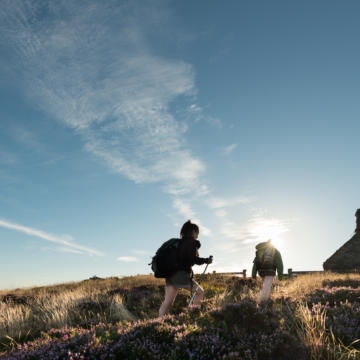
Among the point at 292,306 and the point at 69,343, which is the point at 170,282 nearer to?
the point at 69,343

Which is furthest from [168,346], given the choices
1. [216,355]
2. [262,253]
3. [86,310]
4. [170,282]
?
[86,310]

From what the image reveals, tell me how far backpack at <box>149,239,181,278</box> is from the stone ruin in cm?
2218

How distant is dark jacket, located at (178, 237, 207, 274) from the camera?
21.8ft

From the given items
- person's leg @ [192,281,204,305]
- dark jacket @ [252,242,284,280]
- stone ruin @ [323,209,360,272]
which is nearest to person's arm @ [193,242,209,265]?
person's leg @ [192,281,204,305]

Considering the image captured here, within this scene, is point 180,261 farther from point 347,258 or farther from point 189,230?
point 347,258

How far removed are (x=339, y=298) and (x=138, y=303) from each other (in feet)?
20.4

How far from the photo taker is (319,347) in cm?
421

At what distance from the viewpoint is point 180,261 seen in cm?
673

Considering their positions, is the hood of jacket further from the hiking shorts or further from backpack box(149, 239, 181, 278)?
backpack box(149, 239, 181, 278)

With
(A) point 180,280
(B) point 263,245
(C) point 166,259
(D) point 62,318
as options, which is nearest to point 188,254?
(C) point 166,259

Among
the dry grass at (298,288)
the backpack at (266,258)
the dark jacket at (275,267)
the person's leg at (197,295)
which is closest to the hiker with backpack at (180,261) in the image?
the person's leg at (197,295)

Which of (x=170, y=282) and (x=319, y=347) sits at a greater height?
(x=170, y=282)

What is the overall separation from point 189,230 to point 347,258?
23494 millimetres

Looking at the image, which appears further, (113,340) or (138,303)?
(138,303)
